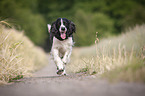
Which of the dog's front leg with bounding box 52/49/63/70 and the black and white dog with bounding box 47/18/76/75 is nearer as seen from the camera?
the dog's front leg with bounding box 52/49/63/70

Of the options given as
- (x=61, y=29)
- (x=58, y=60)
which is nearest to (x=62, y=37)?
(x=61, y=29)

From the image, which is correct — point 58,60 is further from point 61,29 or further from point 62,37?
point 61,29

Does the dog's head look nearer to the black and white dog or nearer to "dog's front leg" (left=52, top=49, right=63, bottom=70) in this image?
the black and white dog

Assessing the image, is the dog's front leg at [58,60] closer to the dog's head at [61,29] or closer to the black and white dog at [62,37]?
the black and white dog at [62,37]

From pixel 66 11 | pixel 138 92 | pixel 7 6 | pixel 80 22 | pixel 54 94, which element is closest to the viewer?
pixel 138 92

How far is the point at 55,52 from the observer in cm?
456

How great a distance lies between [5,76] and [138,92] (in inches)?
101

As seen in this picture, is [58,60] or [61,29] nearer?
[58,60]

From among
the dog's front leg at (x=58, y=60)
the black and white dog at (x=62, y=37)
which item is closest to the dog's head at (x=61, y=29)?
the black and white dog at (x=62, y=37)

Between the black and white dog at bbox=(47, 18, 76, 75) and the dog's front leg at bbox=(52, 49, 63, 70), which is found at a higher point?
the black and white dog at bbox=(47, 18, 76, 75)

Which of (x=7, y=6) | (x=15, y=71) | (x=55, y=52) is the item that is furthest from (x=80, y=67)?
(x=7, y=6)

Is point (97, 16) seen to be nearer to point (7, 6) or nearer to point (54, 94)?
point (7, 6)

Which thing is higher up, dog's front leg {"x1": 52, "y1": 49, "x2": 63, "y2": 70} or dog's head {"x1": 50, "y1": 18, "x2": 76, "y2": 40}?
dog's head {"x1": 50, "y1": 18, "x2": 76, "y2": 40}

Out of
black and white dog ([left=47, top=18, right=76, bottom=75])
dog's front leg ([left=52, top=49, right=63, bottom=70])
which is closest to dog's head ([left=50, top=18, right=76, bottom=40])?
black and white dog ([left=47, top=18, right=76, bottom=75])
